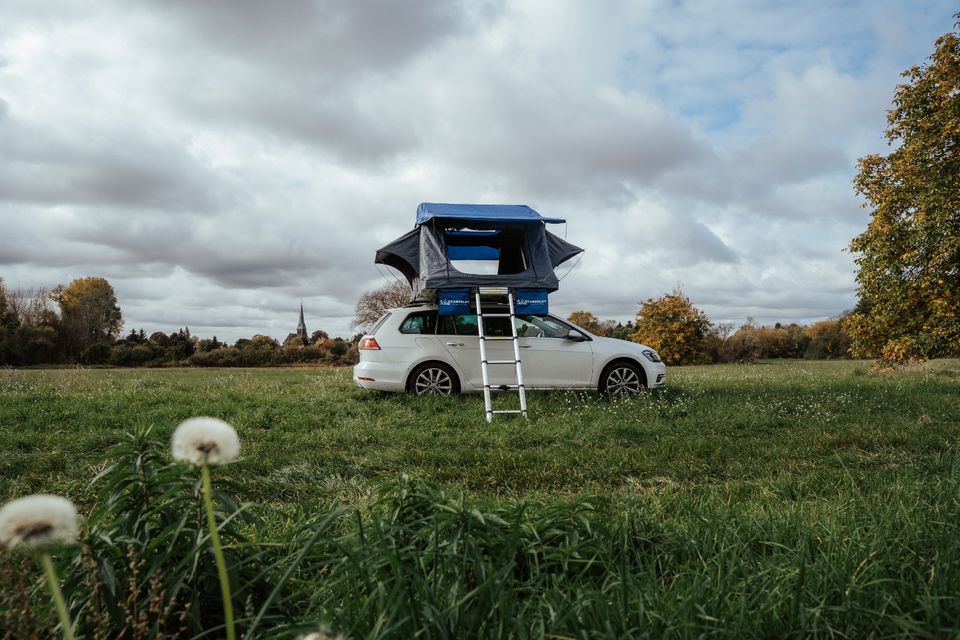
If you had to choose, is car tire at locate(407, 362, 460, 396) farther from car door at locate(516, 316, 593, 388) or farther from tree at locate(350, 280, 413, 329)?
tree at locate(350, 280, 413, 329)

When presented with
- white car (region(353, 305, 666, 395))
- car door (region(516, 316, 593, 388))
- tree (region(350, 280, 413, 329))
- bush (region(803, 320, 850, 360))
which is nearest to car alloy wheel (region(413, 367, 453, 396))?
white car (region(353, 305, 666, 395))

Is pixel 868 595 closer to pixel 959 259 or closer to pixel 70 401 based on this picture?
pixel 70 401

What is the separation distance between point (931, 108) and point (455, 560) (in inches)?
620

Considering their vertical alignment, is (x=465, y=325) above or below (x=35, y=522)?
above

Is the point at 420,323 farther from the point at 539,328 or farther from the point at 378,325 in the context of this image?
the point at 539,328

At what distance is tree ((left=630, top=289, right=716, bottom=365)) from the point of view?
3697 centimetres

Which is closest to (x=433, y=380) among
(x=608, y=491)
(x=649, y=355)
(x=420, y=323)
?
(x=420, y=323)

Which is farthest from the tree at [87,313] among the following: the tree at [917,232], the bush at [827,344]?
the bush at [827,344]

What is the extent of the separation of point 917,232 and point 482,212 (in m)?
9.23

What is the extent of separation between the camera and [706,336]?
39.0 metres

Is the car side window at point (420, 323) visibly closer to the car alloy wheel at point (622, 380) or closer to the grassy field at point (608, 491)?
the grassy field at point (608, 491)

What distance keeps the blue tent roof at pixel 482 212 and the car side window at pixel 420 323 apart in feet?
4.89

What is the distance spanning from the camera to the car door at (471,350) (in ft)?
31.2

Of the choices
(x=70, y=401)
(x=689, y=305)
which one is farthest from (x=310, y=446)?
(x=689, y=305)
